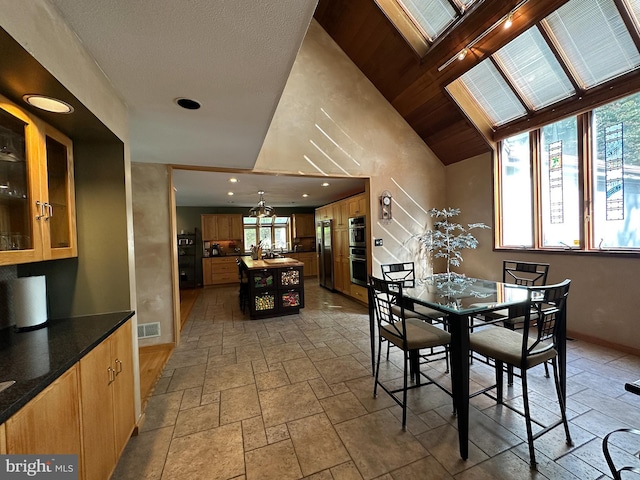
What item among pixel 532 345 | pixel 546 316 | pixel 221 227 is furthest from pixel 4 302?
pixel 221 227

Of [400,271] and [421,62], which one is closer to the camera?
[400,271]

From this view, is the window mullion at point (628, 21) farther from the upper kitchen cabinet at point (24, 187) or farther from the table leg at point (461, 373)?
the upper kitchen cabinet at point (24, 187)

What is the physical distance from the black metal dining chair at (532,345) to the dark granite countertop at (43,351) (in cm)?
227

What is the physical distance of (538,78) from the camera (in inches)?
131

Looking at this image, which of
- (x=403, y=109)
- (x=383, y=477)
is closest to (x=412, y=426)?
(x=383, y=477)

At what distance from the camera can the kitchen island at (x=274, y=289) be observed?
4.36 meters

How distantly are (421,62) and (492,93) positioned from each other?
44.2 inches

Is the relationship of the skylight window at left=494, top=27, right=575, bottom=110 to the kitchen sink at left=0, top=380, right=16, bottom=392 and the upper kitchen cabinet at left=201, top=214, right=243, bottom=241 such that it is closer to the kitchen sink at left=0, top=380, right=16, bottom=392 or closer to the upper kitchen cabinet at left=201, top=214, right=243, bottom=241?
the kitchen sink at left=0, top=380, right=16, bottom=392

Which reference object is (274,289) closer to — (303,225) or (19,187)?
(19,187)

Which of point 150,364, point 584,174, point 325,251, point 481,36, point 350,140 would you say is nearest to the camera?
point 150,364

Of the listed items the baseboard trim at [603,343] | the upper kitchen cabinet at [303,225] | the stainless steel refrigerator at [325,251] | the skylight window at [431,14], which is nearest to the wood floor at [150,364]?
the stainless steel refrigerator at [325,251]

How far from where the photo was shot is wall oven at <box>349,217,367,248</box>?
4.75 meters

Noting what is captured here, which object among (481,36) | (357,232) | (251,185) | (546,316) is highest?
(481,36)

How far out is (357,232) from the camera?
16.3 ft
